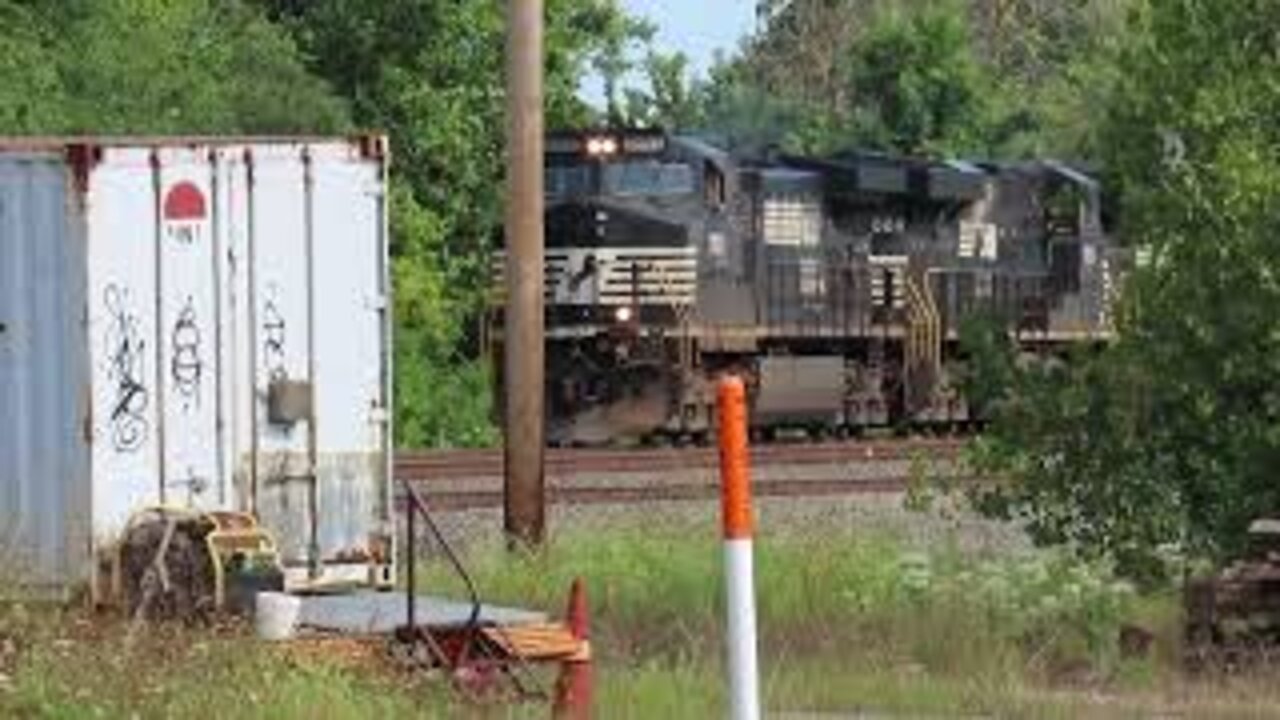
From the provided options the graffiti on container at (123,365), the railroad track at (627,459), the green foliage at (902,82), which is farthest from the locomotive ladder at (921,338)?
the graffiti on container at (123,365)

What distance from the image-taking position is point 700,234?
3381 cm

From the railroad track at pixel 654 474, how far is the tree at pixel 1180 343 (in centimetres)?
606

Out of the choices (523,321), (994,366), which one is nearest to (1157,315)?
(994,366)

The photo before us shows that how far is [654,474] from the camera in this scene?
26188 millimetres

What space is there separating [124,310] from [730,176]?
897 inches

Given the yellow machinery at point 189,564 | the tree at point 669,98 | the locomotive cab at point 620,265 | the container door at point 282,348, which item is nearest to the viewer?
the yellow machinery at point 189,564

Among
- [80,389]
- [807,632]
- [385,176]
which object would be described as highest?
[385,176]

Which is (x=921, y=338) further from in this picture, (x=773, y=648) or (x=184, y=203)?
(x=184, y=203)

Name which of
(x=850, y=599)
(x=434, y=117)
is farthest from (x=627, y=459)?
(x=850, y=599)

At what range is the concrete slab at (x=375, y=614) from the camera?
11.4 meters

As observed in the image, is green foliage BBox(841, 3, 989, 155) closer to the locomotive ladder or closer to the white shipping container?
the locomotive ladder

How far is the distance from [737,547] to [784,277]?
91.8 ft

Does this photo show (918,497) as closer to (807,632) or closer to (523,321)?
(807,632)

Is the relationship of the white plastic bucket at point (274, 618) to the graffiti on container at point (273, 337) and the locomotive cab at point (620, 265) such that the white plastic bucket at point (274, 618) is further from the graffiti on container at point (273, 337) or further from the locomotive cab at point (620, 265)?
the locomotive cab at point (620, 265)
